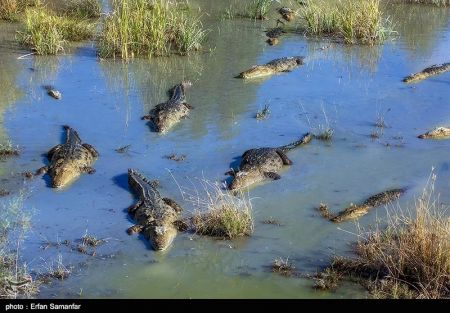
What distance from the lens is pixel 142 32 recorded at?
44.5ft

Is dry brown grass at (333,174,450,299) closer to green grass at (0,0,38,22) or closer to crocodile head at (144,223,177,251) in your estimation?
crocodile head at (144,223,177,251)

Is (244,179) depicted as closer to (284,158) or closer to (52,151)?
(284,158)

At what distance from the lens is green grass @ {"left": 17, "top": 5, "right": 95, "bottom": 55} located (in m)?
13.6

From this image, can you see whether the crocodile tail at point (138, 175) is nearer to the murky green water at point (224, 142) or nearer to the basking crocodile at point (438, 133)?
the murky green water at point (224, 142)

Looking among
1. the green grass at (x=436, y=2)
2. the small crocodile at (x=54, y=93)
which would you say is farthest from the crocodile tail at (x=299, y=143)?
the green grass at (x=436, y=2)

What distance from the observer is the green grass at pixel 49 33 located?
1358 centimetres

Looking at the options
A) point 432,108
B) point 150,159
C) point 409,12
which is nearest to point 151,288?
point 150,159

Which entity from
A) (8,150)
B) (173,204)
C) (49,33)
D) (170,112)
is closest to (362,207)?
(173,204)

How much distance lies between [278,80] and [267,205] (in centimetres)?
533

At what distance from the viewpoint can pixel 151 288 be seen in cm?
629

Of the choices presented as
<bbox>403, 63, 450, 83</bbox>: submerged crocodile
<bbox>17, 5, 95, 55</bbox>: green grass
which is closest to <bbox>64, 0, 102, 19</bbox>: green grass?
<bbox>17, 5, 95, 55</bbox>: green grass

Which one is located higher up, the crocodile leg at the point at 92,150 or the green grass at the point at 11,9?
the green grass at the point at 11,9

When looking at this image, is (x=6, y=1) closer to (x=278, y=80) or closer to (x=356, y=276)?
(x=278, y=80)

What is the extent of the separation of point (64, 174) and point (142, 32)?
18.4ft
